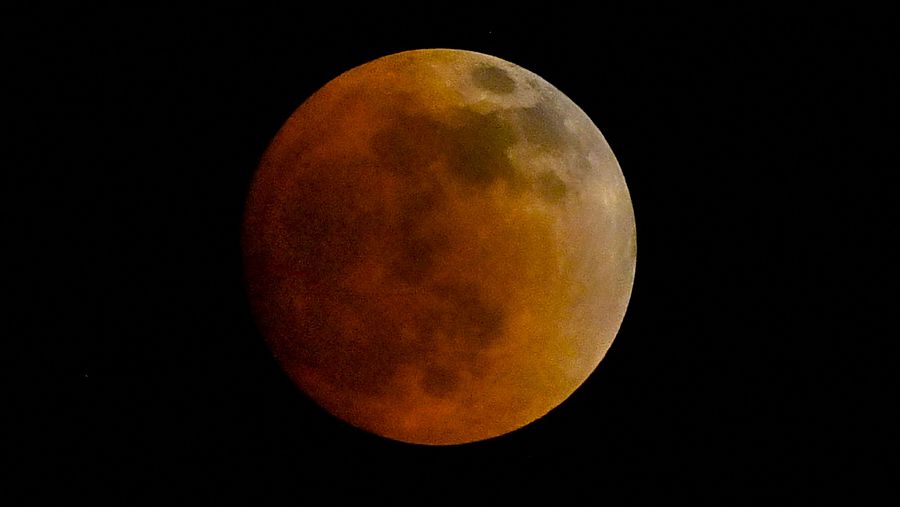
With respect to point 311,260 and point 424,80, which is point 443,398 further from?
point 424,80

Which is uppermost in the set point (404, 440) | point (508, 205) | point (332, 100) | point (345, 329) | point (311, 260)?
point (332, 100)

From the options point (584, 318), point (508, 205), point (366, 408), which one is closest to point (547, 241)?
point (508, 205)

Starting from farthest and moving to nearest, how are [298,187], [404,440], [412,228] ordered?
Answer: 1. [404,440]
2. [298,187]
3. [412,228]

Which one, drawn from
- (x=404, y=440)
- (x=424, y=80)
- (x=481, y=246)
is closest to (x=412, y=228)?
(x=481, y=246)

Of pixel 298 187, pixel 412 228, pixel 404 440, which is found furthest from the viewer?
pixel 404 440

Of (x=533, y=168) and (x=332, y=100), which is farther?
(x=332, y=100)

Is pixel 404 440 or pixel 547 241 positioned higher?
pixel 547 241
